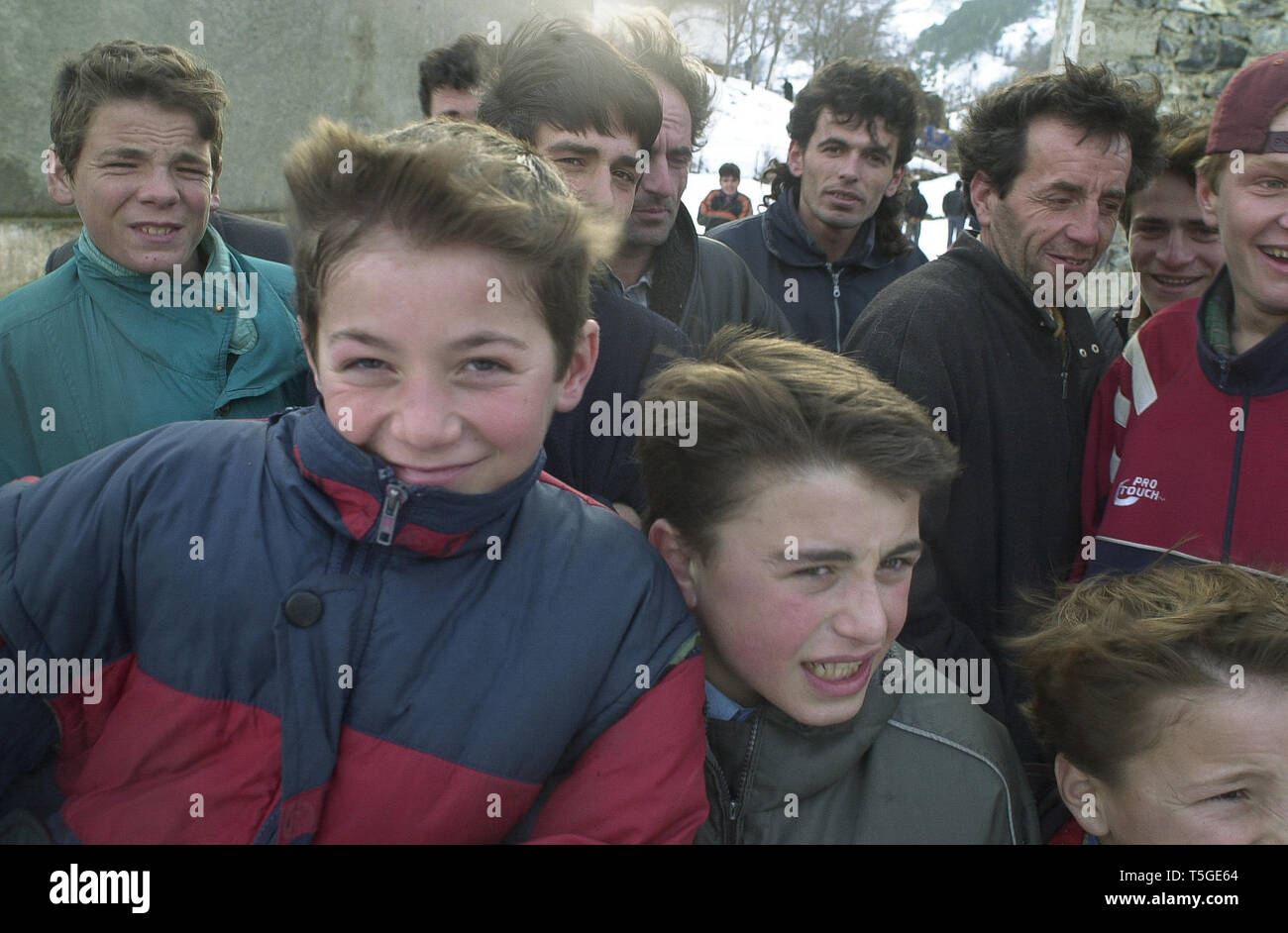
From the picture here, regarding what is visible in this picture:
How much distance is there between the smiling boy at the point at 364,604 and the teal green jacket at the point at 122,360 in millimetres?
744

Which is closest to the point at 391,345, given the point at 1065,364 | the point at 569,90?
the point at 569,90

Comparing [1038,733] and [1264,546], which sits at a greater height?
[1264,546]

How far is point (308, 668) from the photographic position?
Answer: 1.31 metres

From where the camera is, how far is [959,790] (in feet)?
5.26

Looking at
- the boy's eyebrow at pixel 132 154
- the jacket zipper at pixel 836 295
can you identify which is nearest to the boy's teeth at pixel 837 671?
the boy's eyebrow at pixel 132 154

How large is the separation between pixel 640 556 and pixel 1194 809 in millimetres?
975

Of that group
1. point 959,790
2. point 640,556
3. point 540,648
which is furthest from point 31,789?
point 959,790

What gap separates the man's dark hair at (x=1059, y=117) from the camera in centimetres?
249

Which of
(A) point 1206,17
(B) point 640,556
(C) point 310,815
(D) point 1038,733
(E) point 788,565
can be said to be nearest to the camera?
(C) point 310,815

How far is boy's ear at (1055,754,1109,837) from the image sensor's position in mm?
1730

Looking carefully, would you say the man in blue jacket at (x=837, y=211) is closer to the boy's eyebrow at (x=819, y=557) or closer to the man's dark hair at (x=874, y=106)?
the man's dark hair at (x=874, y=106)

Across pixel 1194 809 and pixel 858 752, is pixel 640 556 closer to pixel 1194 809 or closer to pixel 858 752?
pixel 858 752

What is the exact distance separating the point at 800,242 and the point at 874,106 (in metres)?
0.68

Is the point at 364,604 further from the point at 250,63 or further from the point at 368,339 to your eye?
the point at 250,63
